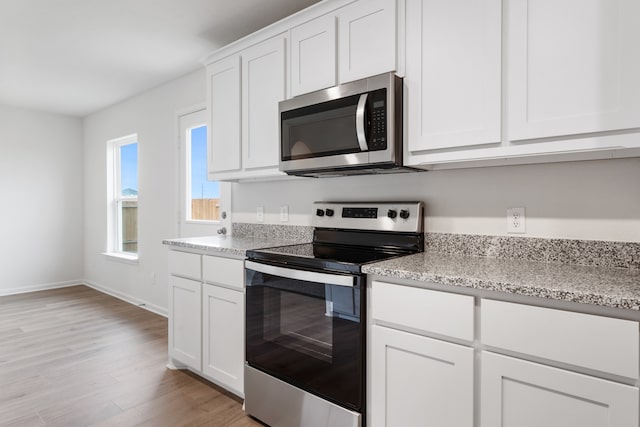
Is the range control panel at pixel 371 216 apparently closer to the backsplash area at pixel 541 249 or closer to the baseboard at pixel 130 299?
the backsplash area at pixel 541 249

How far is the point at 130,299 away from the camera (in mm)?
4625

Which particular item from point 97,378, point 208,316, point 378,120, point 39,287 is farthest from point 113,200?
point 378,120

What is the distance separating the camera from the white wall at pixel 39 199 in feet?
16.4

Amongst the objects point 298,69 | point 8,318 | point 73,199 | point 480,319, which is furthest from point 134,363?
point 73,199

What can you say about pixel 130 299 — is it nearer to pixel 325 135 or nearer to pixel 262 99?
pixel 262 99

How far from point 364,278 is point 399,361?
1.14ft

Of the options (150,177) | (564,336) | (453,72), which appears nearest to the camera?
(564,336)

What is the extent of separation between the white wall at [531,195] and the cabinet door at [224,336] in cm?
91

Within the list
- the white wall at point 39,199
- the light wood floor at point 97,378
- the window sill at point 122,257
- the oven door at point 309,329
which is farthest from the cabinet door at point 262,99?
the white wall at point 39,199

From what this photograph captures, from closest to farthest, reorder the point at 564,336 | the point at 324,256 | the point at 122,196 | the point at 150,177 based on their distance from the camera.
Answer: the point at 564,336 → the point at 324,256 → the point at 150,177 → the point at 122,196

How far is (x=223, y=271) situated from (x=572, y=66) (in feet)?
6.29

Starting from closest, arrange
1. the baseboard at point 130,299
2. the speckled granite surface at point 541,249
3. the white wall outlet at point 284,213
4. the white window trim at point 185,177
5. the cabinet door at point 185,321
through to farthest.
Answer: the speckled granite surface at point 541,249, the cabinet door at point 185,321, the white wall outlet at point 284,213, the white window trim at point 185,177, the baseboard at point 130,299

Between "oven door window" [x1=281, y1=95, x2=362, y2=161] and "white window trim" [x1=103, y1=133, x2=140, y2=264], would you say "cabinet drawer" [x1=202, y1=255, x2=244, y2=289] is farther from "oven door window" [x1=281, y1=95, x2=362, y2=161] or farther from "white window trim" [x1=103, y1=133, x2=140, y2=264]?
"white window trim" [x1=103, y1=133, x2=140, y2=264]

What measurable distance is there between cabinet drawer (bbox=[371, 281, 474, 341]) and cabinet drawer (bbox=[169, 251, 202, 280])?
A: 1313 mm
